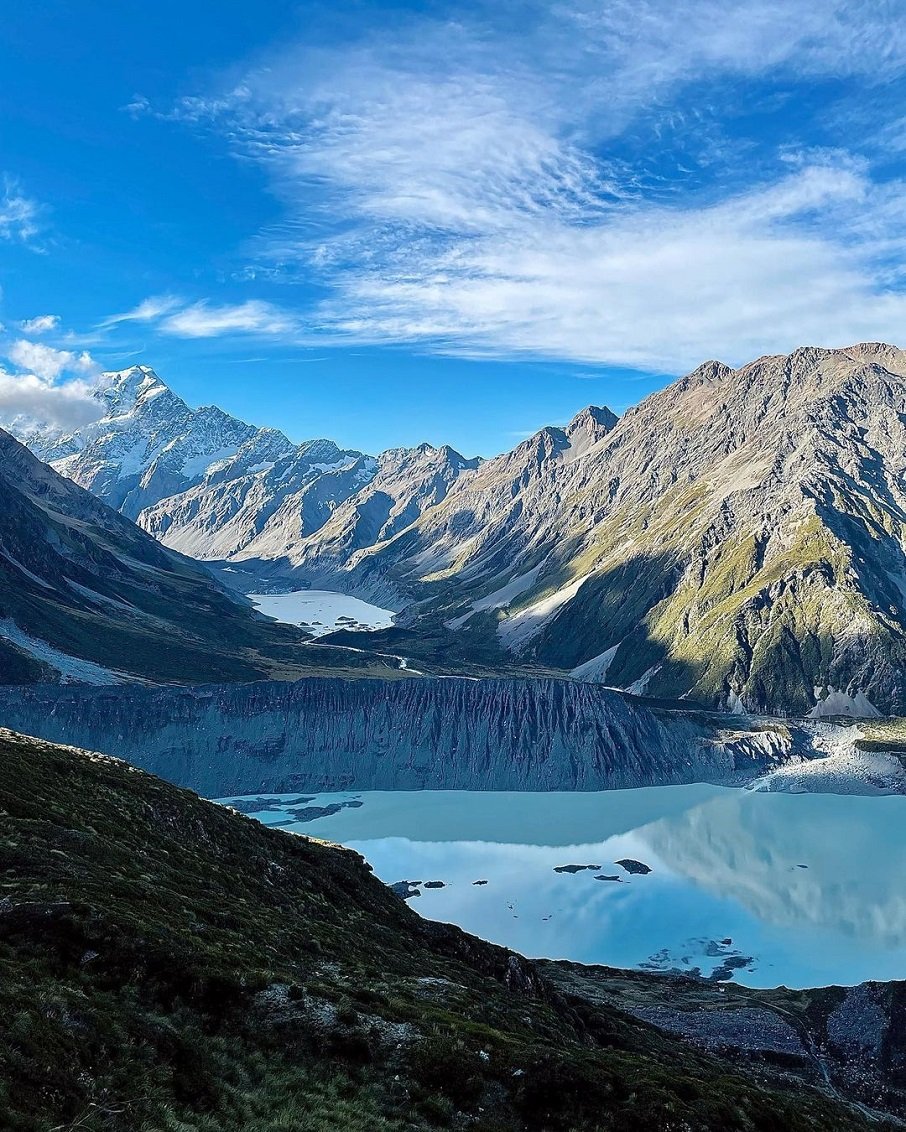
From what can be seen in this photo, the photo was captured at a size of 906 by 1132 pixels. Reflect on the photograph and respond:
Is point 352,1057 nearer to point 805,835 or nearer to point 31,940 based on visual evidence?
point 31,940

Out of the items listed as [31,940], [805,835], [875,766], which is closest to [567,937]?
[805,835]

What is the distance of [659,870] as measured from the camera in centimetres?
14175

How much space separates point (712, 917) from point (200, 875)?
103 metres

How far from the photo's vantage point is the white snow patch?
18934 cm

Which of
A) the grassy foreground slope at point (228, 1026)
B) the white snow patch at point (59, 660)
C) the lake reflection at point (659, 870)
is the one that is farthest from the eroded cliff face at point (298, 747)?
the grassy foreground slope at point (228, 1026)

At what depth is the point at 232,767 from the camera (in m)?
177

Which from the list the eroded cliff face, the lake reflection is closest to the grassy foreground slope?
the lake reflection

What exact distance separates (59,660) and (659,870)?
473 feet

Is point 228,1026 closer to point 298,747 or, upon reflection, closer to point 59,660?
point 298,747

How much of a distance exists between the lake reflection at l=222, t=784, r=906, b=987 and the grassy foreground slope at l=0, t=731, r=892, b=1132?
242ft

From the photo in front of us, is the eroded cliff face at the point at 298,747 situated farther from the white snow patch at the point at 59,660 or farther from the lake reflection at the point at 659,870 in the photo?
the white snow patch at the point at 59,660

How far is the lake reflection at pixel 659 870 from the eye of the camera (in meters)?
110

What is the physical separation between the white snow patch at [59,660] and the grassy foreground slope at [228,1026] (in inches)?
6263

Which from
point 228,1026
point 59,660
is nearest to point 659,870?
point 228,1026
